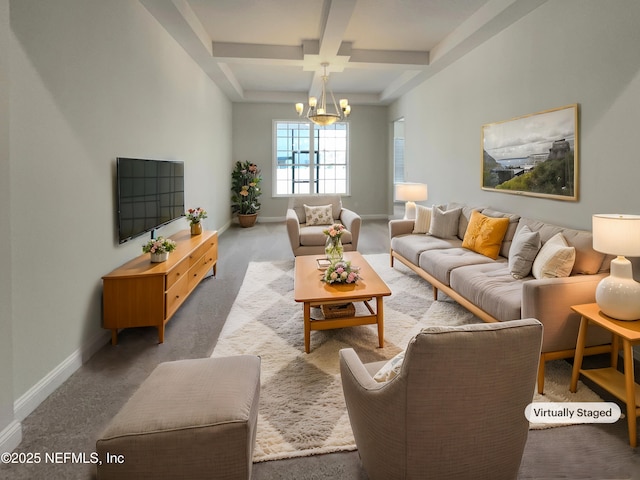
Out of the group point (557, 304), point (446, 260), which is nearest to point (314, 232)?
point (446, 260)

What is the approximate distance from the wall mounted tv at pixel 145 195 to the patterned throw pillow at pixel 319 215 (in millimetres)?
2040

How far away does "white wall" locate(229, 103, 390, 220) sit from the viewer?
9266 millimetres

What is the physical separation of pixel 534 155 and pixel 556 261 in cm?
153

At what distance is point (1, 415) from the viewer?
171 centimetres

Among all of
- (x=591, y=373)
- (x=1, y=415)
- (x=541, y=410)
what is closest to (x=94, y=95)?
(x=1, y=415)

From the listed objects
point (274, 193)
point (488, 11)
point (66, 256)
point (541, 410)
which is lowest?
point (541, 410)

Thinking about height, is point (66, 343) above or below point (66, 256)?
below

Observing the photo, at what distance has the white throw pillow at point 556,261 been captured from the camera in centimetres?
269

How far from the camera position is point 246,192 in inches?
343

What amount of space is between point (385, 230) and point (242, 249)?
129 inches

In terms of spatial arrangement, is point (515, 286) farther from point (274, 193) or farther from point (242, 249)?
point (274, 193)

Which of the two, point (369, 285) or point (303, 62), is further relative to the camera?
point (303, 62)

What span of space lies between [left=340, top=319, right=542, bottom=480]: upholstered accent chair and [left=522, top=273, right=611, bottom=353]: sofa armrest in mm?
1146

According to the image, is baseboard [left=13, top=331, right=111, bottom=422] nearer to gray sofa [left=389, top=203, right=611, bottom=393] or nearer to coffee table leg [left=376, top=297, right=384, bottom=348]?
coffee table leg [left=376, top=297, right=384, bottom=348]
